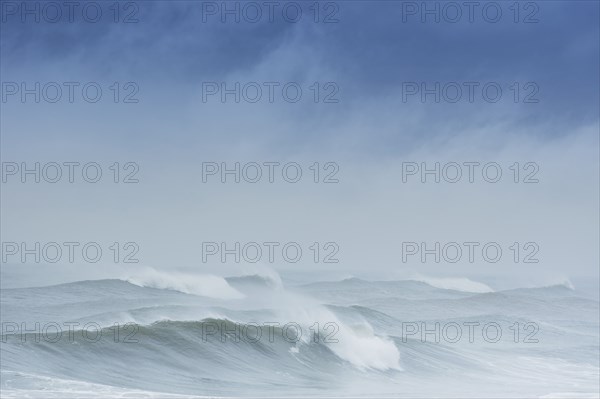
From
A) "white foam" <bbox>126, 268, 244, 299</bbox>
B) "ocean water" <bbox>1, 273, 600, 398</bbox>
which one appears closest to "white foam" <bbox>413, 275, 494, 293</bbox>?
"ocean water" <bbox>1, 273, 600, 398</bbox>

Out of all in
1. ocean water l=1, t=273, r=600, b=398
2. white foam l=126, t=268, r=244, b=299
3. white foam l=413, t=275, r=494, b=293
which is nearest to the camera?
ocean water l=1, t=273, r=600, b=398

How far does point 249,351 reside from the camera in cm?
1692

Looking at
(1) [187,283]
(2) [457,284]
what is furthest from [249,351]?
(2) [457,284]

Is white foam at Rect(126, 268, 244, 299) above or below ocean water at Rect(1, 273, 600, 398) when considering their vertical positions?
above

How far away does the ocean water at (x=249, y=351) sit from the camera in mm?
13141

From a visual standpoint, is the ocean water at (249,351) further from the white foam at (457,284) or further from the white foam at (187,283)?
the white foam at (457,284)

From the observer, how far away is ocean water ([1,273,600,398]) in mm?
13141

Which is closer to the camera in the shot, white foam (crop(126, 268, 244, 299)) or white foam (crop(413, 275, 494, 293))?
white foam (crop(126, 268, 244, 299))

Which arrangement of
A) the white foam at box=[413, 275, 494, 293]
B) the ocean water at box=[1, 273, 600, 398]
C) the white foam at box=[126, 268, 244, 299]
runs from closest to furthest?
the ocean water at box=[1, 273, 600, 398] < the white foam at box=[126, 268, 244, 299] < the white foam at box=[413, 275, 494, 293]

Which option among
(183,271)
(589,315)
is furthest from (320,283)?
(589,315)

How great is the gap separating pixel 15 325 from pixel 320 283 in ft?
83.0

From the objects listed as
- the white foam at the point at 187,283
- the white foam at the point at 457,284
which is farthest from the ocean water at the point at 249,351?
the white foam at the point at 457,284

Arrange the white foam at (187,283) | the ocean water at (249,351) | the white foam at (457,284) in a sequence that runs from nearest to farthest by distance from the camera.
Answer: the ocean water at (249,351) → the white foam at (187,283) → the white foam at (457,284)

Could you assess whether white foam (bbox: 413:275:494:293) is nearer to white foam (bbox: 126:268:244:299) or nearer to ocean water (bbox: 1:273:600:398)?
ocean water (bbox: 1:273:600:398)
